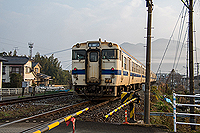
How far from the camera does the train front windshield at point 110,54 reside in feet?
41.0

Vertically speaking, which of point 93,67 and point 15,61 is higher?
point 15,61

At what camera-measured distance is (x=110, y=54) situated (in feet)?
41.3

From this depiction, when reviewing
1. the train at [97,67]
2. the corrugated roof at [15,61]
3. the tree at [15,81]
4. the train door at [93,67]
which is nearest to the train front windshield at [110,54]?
the train at [97,67]

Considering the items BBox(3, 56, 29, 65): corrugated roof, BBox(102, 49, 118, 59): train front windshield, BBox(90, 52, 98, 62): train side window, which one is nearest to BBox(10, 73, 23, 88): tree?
BBox(3, 56, 29, 65): corrugated roof

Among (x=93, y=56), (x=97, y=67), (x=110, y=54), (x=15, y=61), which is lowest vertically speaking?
(x=97, y=67)

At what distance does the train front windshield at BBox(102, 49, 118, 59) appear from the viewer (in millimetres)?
12484

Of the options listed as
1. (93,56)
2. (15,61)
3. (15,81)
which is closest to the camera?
(93,56)

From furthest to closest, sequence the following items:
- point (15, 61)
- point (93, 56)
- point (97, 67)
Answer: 1. point (15, 61)
2. point (93, 56)
3. point (97, 67)

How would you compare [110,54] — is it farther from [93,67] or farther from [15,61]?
[15,61]

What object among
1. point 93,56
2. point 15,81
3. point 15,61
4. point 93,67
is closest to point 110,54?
point 93,56

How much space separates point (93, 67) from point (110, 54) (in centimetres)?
129

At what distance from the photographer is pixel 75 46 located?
42.8 feet

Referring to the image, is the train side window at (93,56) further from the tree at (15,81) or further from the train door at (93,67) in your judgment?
the tree at (15,81)

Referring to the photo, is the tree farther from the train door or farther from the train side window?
the train side window
